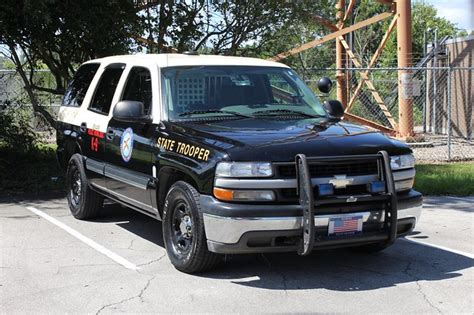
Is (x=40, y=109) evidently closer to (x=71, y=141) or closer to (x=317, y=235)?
(x=71, y=141)

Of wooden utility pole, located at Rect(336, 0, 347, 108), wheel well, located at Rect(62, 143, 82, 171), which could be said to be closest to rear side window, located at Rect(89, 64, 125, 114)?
wheel well, located at Rect(62, 143, 82, 171)

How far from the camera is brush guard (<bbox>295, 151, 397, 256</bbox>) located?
15.4ft

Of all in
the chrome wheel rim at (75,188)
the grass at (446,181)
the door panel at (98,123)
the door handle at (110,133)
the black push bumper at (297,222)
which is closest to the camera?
the black push bumper at (297,222)

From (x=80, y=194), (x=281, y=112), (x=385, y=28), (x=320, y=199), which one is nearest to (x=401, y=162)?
(x=320, y=199)

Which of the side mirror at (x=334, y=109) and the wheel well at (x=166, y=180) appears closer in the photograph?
the wheel well at (x=166, y=180)

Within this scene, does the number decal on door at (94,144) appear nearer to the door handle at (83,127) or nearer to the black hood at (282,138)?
the door handle at (83,127)

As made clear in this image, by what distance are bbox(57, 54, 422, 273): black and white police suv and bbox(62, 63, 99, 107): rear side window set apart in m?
0.87

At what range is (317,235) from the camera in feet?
16.0

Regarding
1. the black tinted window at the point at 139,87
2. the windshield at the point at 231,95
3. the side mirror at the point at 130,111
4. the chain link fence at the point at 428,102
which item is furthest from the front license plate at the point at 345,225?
the chain link fence at the point at 428,102

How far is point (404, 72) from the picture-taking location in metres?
16.3

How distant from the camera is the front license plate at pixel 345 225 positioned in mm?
4871

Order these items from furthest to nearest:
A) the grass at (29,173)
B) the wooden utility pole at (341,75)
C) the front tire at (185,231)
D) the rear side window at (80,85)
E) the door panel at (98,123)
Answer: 1. the wooden utility pole at (341,75)
2. the grass at (29,173)
3. the rear side window at (80,85)
4. the door panel at (98,123)
5. the front tire at (185,231)

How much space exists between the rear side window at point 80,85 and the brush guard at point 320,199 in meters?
4.06

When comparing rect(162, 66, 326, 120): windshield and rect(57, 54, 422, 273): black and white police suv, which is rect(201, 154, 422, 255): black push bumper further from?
rect(162, 66, 326, 120): windshield
